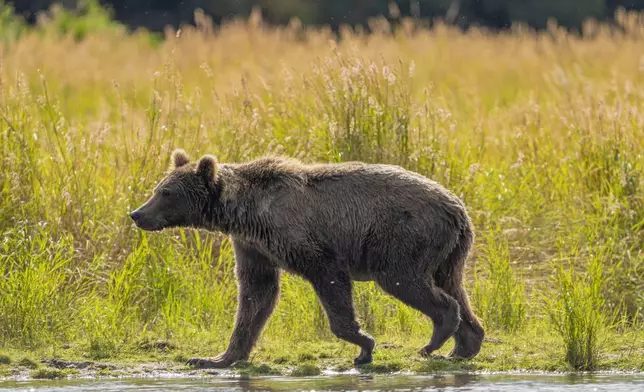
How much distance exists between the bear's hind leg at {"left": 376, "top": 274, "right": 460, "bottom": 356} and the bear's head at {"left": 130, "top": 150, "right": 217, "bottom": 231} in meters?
1.35

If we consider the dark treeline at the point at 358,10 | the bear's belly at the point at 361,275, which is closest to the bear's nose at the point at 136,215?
the bear's belly at the point at 361,275

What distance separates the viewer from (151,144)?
11141 millimetres

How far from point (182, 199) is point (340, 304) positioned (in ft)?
4.34

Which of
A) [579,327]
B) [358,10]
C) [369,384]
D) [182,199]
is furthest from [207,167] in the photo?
[358,10]

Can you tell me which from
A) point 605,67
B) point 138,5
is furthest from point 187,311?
point 138,5

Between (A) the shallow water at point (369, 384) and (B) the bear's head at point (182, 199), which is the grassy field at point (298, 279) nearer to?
(A) the shallow water at point (369, 384)

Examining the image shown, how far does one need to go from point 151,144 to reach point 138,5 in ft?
95.5

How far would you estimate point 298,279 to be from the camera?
10.1m

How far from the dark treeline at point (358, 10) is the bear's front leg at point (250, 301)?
1066 inches

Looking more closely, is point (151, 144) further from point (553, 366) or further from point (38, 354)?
point (553, 366)

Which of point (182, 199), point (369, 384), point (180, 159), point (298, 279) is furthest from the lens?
point (298, 279)

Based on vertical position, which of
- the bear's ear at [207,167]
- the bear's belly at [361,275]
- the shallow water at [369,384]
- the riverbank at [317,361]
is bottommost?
the shallow water at [369,384]

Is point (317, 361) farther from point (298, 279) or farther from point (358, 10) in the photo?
point (358, 10)

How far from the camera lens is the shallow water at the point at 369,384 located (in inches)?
305
